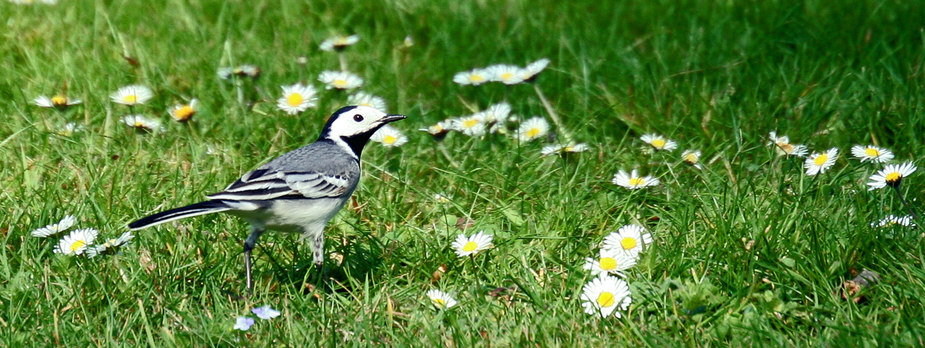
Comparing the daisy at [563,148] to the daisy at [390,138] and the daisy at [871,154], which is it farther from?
the daisy at [871,154]

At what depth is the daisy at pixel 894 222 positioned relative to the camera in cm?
389

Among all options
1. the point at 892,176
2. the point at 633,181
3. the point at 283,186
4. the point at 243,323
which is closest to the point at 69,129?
the point at 283,186

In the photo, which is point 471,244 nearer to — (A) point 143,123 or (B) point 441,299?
(B) point 441,299

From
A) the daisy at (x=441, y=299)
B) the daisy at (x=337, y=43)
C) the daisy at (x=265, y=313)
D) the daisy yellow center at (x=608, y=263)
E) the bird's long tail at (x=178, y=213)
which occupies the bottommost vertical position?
the daisy at (x=265, y=313)

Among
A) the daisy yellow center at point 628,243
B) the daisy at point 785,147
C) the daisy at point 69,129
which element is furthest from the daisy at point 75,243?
the daisy at point 785,147

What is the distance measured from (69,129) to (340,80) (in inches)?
56.4

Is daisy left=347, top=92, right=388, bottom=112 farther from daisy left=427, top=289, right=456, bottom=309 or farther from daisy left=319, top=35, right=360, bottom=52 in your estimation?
daisy left=427, top=289, right=456, bottom=309

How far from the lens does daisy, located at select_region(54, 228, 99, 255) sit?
3941 mm

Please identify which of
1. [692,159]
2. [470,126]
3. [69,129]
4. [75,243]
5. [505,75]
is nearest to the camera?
[75,243]

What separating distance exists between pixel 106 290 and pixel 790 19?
455 centimetres

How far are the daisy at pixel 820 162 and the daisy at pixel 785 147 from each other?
0.10 m

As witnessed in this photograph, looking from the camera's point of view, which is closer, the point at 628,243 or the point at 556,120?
the point at 628,243

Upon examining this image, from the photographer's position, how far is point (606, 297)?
3648mm

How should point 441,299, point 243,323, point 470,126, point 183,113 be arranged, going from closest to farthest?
point 243,323 → point 441,299 → point 183,113 → point 470,126
